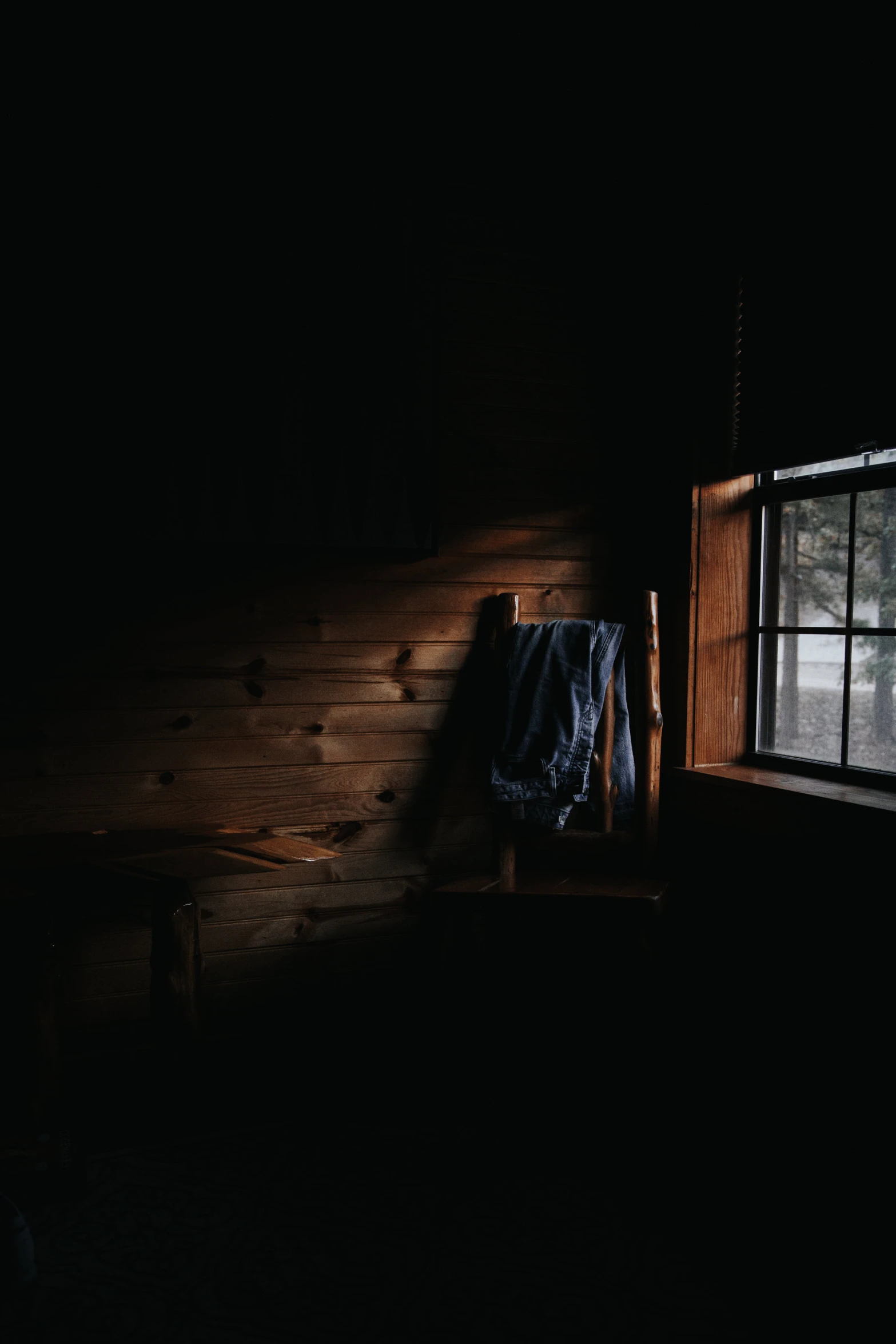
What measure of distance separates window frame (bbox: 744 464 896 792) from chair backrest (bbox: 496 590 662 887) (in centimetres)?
29

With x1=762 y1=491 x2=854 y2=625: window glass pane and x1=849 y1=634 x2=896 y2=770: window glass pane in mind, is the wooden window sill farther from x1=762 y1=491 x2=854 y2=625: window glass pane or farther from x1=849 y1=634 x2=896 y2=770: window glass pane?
x1=762 y1=491 x2=854 y2=625: window glass pane

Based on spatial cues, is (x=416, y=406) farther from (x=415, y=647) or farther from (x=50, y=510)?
(x=50, y=510)

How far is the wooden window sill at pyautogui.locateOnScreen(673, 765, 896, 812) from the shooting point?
201 cm

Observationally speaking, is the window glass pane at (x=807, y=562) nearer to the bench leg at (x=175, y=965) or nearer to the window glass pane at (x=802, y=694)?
the window glass pane at (x=802, y=694)

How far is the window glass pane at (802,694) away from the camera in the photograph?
7.37ft

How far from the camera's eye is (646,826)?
7.75 ft

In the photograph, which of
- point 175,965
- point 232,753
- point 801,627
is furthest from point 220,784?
point 801,627

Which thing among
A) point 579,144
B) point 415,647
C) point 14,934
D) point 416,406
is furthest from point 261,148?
point 14,934

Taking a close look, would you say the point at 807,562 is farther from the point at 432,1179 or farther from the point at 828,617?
the point at 432,1179

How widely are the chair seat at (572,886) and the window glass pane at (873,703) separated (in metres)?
0.54

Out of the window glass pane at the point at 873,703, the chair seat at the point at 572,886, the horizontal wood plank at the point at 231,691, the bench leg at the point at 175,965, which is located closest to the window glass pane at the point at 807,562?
the window glass pane at the point at 873,703

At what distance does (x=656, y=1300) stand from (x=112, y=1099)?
1.30 meters

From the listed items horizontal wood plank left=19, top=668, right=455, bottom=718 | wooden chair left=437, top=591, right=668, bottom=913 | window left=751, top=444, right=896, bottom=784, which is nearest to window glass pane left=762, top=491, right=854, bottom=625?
window left=751, top=444, right=896, bottom=784

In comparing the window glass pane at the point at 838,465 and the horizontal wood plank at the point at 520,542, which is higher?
the window glass pane at the point at 838,465
